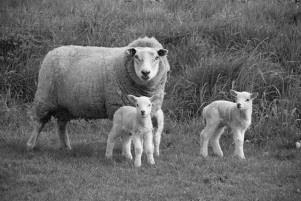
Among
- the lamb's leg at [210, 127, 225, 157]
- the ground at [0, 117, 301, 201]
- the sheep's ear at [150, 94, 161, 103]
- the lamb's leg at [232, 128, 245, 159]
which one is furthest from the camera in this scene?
the lamb's leg at [210, 127, 225, 157]

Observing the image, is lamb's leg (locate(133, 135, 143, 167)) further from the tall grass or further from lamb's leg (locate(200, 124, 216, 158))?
the tall grass

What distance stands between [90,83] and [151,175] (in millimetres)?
1997

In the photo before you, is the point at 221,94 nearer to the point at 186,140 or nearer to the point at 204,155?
the point at 186,140

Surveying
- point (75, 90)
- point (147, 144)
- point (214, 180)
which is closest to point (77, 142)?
point (75, 90)

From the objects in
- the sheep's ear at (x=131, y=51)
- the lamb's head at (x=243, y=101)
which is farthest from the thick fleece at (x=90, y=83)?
the lamb's head at (x=243, y=101)

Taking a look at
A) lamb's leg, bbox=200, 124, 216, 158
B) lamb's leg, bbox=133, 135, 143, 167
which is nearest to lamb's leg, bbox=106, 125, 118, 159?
lamb's leg, bbox=133, 135, 143, 167

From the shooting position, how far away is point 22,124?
11805mm

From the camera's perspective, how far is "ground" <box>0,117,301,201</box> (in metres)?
7.12

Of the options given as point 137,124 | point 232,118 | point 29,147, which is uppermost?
point 137,124

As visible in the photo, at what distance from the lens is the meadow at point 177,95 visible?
749cm

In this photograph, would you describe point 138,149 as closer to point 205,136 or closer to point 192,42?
point 205,136

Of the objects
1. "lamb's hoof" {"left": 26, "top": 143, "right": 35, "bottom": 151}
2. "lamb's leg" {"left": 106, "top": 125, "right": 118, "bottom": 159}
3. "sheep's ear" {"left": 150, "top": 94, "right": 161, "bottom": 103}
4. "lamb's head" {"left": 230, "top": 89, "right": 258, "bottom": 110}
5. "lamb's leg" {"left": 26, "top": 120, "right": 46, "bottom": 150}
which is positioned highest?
"sheep's ear" {"left": 150, "top": 94, "right": 161, "bottom": 103}

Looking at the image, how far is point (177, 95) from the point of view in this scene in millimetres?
12180

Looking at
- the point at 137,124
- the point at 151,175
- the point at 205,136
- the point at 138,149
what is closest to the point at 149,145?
the point at 138,149
